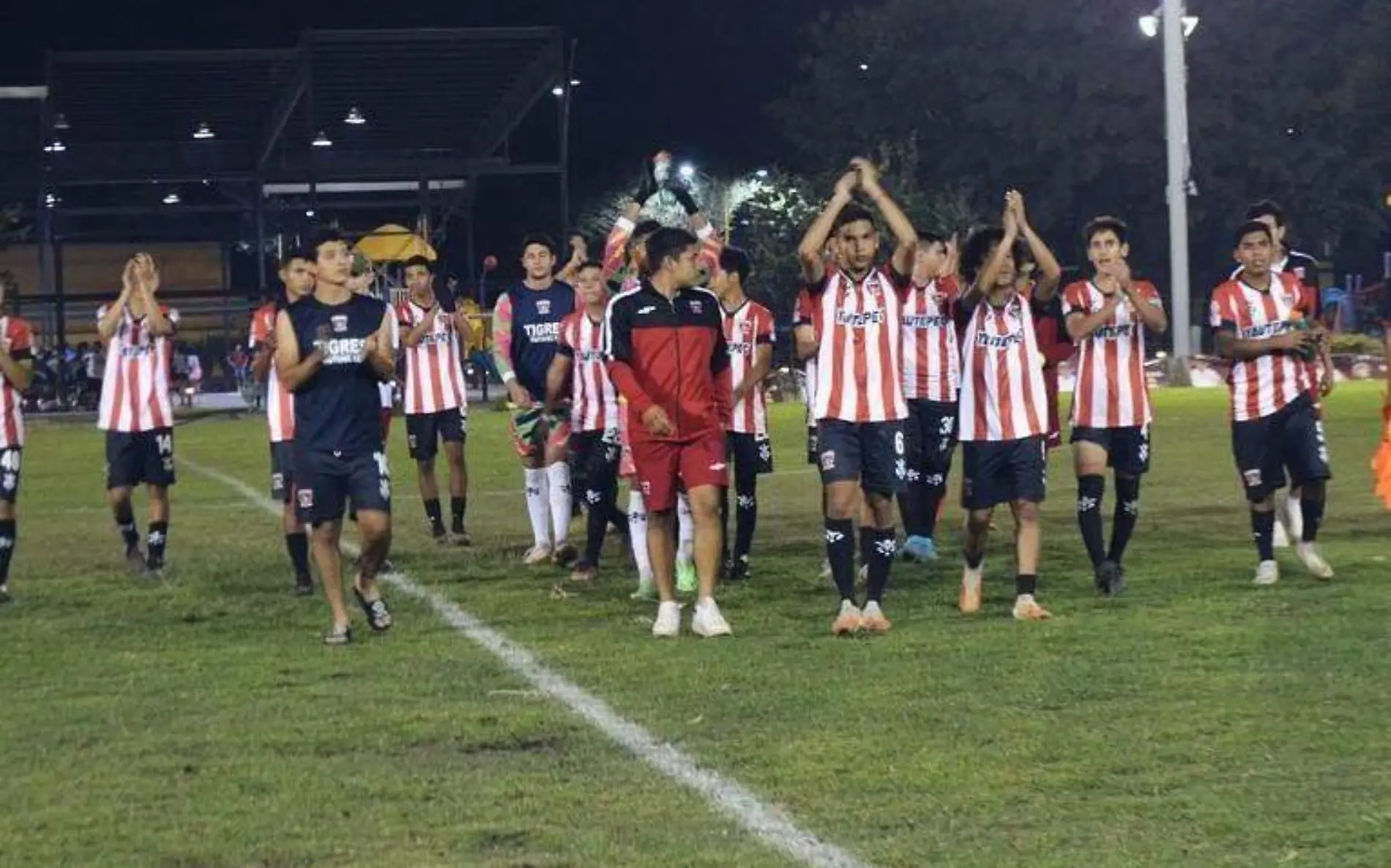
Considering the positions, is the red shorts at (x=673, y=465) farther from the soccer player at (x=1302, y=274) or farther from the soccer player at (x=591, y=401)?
the soccer player at (x=1302, y=274)

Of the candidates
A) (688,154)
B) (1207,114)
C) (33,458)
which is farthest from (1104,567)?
(688,154)

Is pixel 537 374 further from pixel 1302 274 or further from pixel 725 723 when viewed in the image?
pixel 725 723

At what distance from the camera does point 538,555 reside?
14.8 m

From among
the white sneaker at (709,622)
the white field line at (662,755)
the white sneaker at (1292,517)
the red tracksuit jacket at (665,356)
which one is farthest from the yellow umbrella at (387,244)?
the white sneaker at (709,622)

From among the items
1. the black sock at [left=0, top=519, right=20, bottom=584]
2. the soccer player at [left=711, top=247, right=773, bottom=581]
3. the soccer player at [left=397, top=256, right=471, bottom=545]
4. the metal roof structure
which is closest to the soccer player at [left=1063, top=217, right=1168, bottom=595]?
the soccer player at [left=711, top=247, right=773, bottom=581]

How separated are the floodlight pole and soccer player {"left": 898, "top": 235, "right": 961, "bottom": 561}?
28406 mm

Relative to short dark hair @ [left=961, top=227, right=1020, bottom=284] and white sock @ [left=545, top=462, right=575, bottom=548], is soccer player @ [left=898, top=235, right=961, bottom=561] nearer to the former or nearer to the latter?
short dark hair @ [left=961, top=227, right=1020, bottom=284]

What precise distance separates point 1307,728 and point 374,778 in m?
3.34

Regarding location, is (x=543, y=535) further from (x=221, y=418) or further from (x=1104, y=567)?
(x=221, y=418)

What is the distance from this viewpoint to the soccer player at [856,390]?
35.7ft

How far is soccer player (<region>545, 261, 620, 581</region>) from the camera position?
45.1 feet

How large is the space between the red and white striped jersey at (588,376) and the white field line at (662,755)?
1736 millimetres

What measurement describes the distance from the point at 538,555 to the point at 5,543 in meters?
3.38

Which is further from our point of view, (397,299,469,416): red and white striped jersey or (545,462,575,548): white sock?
(397,299,469,416): red and white striped jersey
